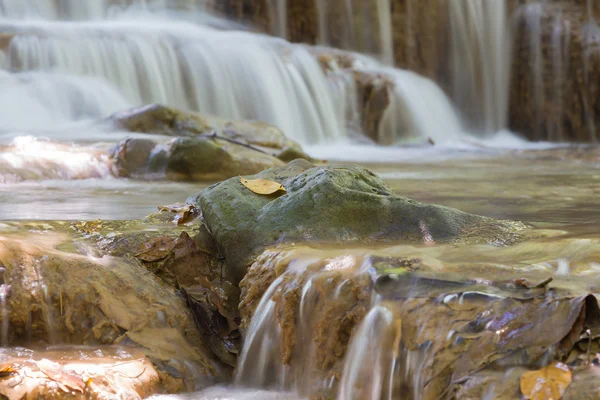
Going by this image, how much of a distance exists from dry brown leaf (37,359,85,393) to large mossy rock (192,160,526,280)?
91cm

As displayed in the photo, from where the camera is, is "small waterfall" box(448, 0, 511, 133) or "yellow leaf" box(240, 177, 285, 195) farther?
"small waterfall" box(448, 0, 511, 133)

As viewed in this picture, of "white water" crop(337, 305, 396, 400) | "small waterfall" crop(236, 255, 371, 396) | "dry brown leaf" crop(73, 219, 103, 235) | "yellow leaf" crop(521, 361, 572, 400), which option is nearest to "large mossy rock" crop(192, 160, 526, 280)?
"small waterfall" crop(236, 255, 371, 396)

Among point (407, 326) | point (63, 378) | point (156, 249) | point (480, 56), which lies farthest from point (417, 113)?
point (63, 378)

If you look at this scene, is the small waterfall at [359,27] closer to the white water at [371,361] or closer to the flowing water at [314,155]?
the flowing water at [314,155]

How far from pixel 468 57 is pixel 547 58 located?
1623 mm

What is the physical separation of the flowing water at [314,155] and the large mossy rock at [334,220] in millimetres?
152

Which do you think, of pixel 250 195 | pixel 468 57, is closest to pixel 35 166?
pixel 250 195

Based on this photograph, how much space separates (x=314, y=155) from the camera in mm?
10438

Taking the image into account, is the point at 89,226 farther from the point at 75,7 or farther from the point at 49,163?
the point at 75,7

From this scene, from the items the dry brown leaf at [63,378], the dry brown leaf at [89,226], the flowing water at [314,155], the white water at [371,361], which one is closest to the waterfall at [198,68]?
the flowing water at [314,155]

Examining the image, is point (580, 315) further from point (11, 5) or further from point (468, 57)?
point (468, 57)

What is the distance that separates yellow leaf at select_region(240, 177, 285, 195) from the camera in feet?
11.4

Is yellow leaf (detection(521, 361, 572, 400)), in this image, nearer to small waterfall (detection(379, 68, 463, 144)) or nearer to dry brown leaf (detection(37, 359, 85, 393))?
dry brown leaf (detection(37, 359, 85, 393))

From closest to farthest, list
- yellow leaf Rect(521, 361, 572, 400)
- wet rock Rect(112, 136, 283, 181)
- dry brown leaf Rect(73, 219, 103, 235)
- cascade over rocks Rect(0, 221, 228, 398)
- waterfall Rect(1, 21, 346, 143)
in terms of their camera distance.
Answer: yellow leaf Rect(521, 361, 572, 400) < cascade over rocks Rect(0, 221, 228, 398) < dry brown leaf Rect(73, 219, 103, 235) < wet rock Rect(112, 136, 283, 181) < waterfall Rect(1, 21, 346, 143)
